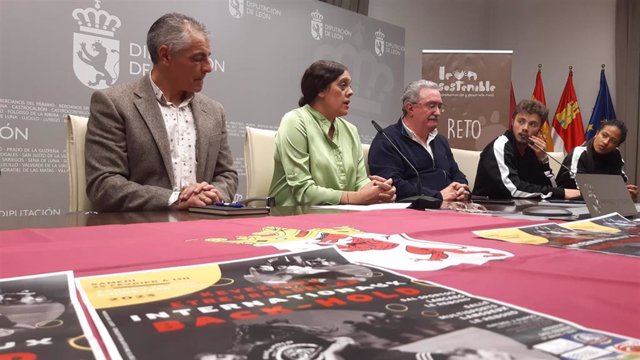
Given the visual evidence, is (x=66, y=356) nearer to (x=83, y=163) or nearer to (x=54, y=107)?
(x=83, y=163)

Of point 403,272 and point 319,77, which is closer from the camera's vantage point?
point 403,272

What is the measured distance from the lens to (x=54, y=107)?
2.87 meters

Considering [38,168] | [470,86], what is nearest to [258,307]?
[38,168]

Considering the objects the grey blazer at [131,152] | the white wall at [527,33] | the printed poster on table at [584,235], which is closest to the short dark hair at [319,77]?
the grey blazer at [131,152]

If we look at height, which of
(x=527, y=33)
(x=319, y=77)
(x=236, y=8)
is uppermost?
(x=527, y=33)

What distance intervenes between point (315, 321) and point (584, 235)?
28.1 inches

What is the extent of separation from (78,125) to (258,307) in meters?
1.59

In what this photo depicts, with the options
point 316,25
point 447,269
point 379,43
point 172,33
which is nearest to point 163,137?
point 172,33

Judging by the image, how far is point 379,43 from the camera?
4.86 m

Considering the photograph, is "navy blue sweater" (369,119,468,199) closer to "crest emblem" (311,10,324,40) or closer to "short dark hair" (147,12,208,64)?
"short dark hair" (147,12,208,64)

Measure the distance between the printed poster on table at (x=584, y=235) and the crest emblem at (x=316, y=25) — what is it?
343 cm

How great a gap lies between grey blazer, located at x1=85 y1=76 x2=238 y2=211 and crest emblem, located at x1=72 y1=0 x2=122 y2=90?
1.30 metres

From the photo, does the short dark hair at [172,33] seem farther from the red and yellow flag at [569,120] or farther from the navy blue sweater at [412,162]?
the red and yellow flag at [569,120]

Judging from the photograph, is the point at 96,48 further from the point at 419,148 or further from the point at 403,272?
the point at 403,272
